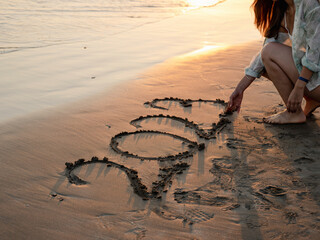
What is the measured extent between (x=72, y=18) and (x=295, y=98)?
709cm

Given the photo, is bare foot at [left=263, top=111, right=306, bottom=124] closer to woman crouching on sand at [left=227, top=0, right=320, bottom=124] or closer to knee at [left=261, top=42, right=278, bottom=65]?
woman crouching on sand at [left=227, top=0, right=320, bottom=124]

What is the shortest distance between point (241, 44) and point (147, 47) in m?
1.63

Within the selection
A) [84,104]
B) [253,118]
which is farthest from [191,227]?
[84,104]

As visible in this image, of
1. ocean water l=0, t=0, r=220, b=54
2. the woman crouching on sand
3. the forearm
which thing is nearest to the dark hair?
the woman crouching on sand

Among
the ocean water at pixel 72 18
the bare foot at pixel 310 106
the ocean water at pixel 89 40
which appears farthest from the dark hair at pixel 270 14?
the ocean water at pixel 72 18

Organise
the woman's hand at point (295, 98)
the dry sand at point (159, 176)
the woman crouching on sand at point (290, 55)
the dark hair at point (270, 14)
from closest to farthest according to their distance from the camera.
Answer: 1. the dry sand at point (159, 176)
2. the woman crouching on sand at point (290, 55)
3. the woman's hand at point (295, 98)
4. the dark hair at point (270, 14)

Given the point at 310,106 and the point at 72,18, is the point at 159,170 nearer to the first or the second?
the point at 310,106

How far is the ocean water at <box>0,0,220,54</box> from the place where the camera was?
700cm

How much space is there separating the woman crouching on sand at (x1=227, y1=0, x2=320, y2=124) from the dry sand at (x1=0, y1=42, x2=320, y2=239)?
0.85ft

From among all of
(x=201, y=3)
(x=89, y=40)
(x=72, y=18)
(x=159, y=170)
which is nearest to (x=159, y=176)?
(x=159, y=170)

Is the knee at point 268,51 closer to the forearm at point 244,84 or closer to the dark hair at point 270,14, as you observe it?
the dark hair at point 270,14

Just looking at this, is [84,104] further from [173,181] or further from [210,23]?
[210,23]

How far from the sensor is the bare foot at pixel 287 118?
3.35 metres

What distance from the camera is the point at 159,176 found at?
2637 millimetres
